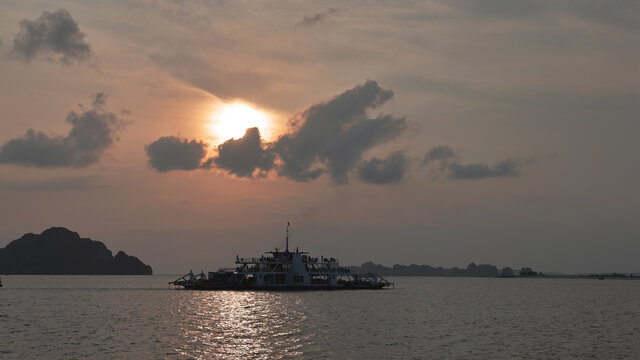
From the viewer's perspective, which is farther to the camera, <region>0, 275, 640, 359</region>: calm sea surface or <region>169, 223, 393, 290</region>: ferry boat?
<region>169, 223, 393, 290</region>: ferry boat

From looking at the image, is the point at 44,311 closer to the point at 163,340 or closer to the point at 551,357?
the point at 163,340

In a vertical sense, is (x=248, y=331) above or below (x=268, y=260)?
below

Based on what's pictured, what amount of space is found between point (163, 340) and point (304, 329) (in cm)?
1854

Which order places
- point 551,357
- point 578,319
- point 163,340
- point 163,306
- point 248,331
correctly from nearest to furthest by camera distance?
point 551,357 < point 163,340 < point 248,331 < point 578,319 < point 163,306

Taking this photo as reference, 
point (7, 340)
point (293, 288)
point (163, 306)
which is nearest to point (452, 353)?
point (7, 340)

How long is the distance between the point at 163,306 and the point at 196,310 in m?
13.7

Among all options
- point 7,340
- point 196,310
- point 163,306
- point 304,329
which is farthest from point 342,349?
point 163,306

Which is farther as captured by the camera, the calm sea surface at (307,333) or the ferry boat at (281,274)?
the ferry boat at (281,274)

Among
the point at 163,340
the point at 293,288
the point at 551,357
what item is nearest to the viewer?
the point at 551,357

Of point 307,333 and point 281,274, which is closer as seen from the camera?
point 307,333

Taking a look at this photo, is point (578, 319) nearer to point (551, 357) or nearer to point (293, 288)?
point (551, 357)

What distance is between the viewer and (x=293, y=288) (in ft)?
516

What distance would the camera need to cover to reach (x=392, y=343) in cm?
6831

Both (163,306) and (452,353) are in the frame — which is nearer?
(452,353)
